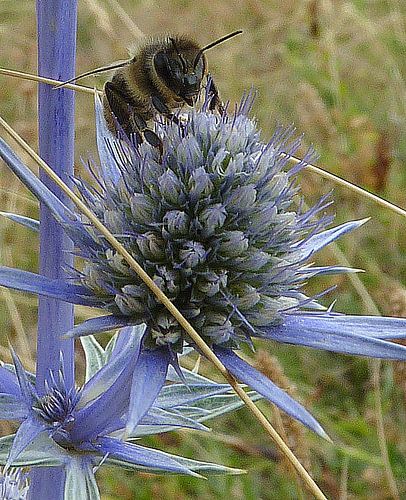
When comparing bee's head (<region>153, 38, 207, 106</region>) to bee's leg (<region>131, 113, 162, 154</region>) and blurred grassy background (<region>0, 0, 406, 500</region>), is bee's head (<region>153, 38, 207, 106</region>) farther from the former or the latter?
blurred grassy background (<region>0, 0, 406, 500</region>)

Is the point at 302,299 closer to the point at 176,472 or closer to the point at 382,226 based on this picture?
the point at 176,472

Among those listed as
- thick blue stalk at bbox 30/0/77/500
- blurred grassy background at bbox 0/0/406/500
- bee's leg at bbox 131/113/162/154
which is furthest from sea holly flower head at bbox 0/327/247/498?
blurred grassy background at bbox 0/0/406/500

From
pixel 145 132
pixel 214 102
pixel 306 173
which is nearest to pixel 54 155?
pixel 145 132

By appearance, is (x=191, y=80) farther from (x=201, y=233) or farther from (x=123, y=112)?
(x=201, y=233)

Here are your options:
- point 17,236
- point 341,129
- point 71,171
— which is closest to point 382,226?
point 341,129

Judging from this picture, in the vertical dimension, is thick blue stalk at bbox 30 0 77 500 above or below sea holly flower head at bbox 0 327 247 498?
above

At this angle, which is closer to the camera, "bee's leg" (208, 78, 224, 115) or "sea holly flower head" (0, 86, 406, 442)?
"sea holly flower head" (0, 86, 406, 442)

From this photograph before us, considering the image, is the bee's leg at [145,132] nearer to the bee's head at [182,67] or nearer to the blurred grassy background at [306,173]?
the bee's head at [182,67]
